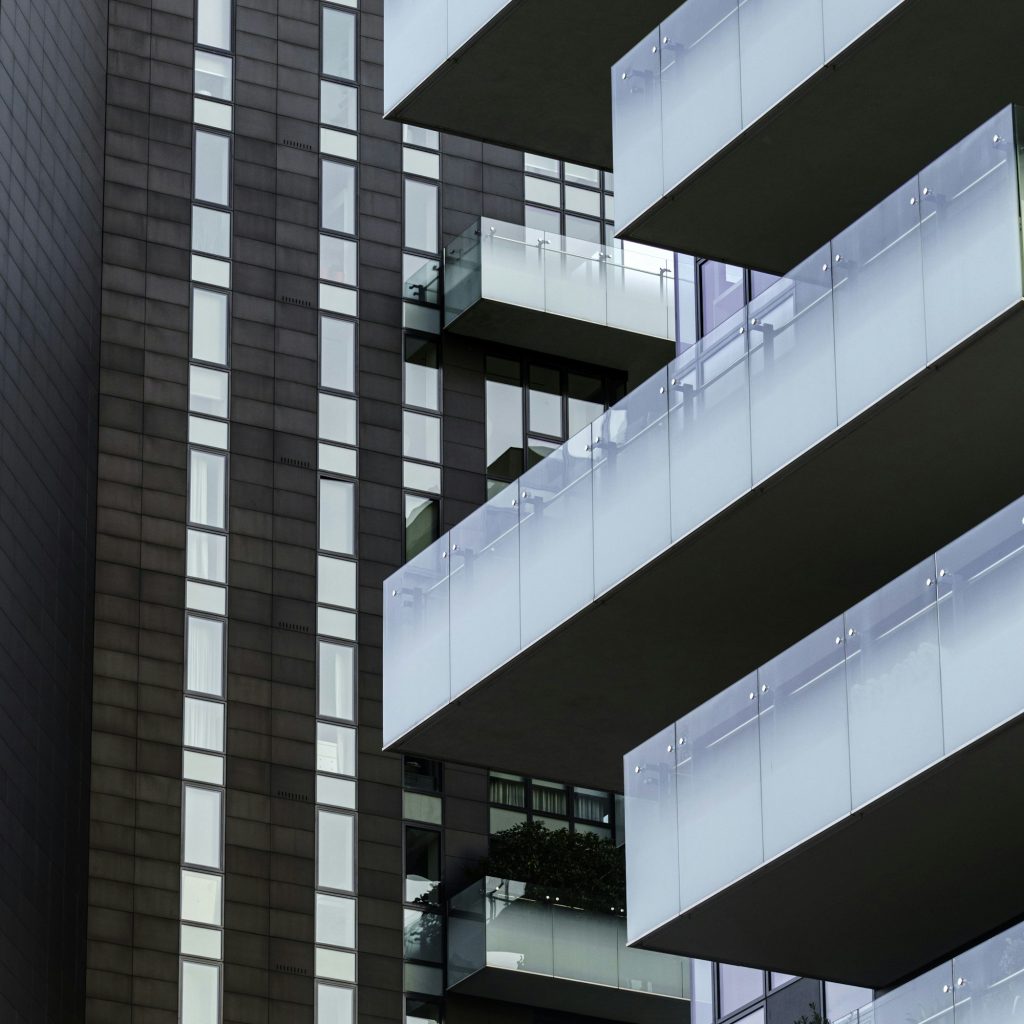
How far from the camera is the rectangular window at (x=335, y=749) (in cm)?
5150

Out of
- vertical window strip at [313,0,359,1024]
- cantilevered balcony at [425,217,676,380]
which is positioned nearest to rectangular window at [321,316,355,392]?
vertical window strip at [313,0,359,1024]

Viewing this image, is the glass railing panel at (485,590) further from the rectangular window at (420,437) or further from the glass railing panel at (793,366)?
the rectangular window at (420,437)

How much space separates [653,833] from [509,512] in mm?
3307

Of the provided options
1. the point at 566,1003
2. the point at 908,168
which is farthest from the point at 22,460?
the point at 908,168

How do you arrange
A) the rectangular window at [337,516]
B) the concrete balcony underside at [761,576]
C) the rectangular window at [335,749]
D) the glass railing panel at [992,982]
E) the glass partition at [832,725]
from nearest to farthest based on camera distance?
the glass railing panel at [992,982], the glass partition at [832,725], the concrete balcony underside at [761,576], the rectangular window at [335,749], the rectangular window at [337,516]

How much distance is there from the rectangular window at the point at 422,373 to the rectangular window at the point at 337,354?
4.06 ft

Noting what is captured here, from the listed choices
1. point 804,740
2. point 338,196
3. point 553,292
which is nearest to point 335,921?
point 553,292

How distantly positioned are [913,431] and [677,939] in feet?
12.5

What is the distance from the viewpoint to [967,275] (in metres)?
16.7

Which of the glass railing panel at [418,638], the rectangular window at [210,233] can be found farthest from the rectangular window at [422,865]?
the glass railing panel at [418,638]

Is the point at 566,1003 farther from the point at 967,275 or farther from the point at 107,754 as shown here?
the point at 967,275

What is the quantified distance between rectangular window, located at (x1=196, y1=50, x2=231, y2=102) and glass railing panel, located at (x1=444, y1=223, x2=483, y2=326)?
17.3 ft

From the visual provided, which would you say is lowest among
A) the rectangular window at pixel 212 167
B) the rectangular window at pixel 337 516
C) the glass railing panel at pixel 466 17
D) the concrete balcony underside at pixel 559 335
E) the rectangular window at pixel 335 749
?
the glass railing panel at pixel 466 17

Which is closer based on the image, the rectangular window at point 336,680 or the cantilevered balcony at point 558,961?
the cantilevered balcony at point 558,961
